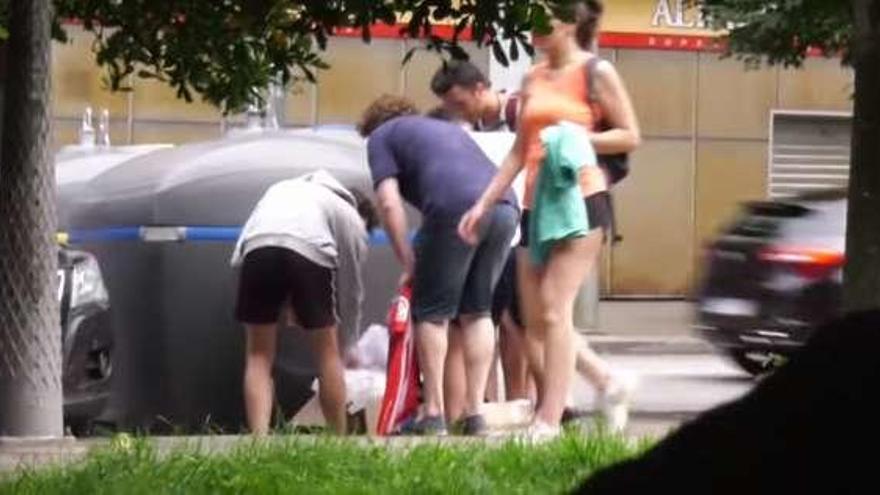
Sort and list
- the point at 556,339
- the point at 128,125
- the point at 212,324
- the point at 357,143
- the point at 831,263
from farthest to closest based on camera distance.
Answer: the point at 128,125 < the point at 831,263 < the point at 357,143 < the point at 212,324 < the point at 556,339

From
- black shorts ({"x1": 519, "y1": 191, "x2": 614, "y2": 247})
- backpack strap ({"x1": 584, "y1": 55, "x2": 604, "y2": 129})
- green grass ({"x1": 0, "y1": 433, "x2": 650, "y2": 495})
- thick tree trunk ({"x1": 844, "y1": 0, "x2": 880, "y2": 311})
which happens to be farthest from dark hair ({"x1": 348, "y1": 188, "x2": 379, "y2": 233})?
thick tree trunk ({"x1": 844, "y1": 0, "x2": 880, "y2": 311})

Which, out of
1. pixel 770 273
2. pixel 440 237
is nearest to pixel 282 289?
pixel 440 237

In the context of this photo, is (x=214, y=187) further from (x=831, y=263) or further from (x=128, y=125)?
(x=128, y=125)

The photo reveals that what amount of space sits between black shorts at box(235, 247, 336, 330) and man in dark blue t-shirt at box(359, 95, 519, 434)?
1.23 ft

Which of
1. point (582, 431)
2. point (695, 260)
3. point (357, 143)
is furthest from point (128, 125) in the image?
point (582, 431)

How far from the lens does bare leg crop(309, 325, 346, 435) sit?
991 centimetres

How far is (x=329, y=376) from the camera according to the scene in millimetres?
9953

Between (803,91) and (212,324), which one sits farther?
(803,91)

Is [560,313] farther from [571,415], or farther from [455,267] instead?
[571,415]

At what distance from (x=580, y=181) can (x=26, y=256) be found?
83.1 inches

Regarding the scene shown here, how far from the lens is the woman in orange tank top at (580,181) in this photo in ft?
29.4

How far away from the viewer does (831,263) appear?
16.6 metres

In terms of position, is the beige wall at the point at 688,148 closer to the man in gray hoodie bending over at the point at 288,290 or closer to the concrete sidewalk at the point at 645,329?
the concrete sidewalk at the point at 645,329

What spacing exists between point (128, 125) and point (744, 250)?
12760mm
